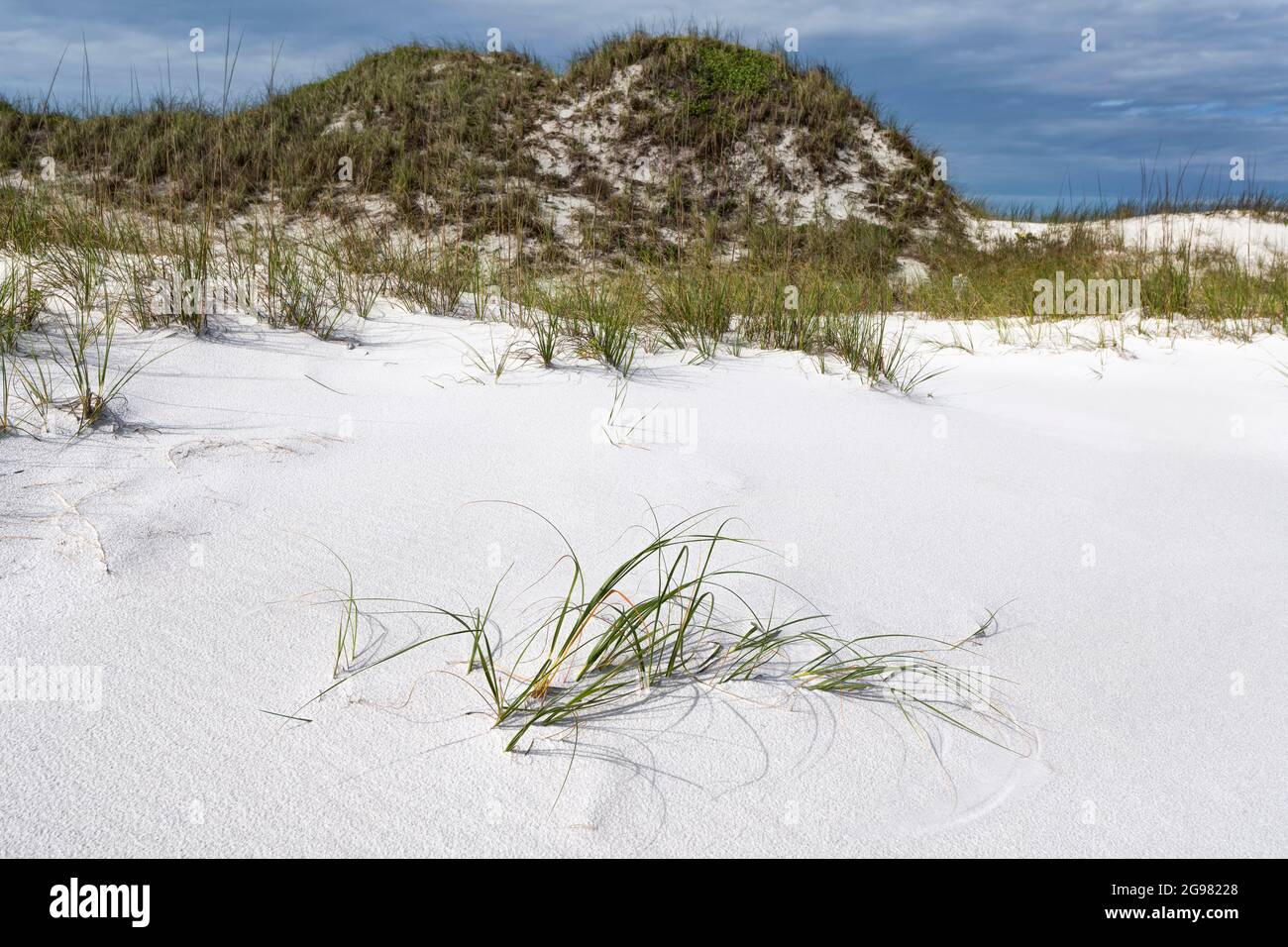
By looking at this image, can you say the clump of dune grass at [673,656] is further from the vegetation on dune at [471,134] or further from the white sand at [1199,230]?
the white sand at [1199,230]

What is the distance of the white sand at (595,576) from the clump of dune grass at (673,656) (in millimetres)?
50

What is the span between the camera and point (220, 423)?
2697 mm

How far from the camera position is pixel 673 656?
1.52m

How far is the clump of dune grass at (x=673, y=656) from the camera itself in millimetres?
1470

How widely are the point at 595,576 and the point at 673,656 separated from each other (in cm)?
44

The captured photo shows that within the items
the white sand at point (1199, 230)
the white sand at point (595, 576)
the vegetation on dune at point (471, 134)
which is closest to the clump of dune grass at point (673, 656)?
the white sand at point (595, 576)

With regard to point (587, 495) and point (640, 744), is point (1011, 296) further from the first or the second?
point (640, 744)

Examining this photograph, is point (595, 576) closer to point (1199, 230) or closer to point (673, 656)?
point (673, 656)

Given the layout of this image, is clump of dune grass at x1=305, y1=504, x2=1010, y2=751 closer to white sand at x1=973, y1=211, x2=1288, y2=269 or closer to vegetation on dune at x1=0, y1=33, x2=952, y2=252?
vegetation on dune at x1=0, y1=33, x2=952, y2=252

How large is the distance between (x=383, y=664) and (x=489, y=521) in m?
0.63

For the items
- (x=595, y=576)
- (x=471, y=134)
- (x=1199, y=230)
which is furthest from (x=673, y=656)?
(x=1199, y=230)

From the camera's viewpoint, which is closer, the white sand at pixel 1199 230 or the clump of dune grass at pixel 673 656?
the clump of dune grass at pixel 673 656

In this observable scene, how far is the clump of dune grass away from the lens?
4.82 ft

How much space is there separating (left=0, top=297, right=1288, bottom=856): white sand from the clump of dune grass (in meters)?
0.05
